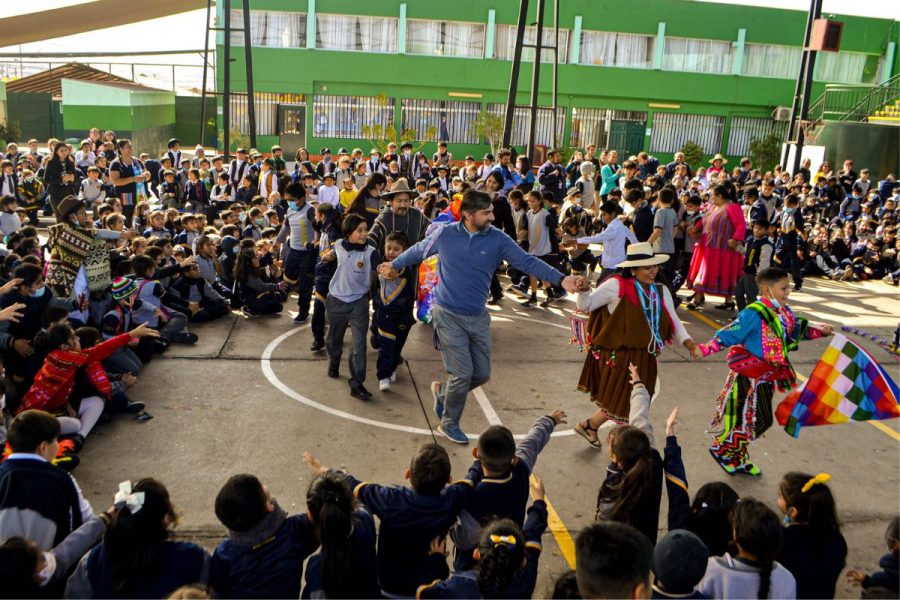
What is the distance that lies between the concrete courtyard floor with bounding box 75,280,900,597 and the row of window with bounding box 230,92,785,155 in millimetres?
23708

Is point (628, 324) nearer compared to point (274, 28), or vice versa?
point (628, 324)

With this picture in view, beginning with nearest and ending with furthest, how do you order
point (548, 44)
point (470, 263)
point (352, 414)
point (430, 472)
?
point (430, 472), point (470, 263), point (352, 414), point (548, 44)

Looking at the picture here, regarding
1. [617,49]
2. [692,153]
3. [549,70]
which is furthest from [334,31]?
[692,153]

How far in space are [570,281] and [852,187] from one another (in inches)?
672

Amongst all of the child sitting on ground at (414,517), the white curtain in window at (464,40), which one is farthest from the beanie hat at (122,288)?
the white curtain in window at (464,40)

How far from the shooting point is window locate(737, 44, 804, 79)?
35562 mm

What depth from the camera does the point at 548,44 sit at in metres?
34.2

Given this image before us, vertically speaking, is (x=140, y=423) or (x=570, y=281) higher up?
(x=570, y=281)

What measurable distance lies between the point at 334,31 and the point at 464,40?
5.50 metres

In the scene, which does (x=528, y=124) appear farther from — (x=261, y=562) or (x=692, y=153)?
(x=261, y=562)

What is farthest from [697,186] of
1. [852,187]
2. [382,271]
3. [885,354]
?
[382,271]

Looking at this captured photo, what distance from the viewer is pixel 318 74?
31.6 metres

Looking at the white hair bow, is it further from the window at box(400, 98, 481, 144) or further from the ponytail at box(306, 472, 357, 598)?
the window at box(400, 98, 481, 144)

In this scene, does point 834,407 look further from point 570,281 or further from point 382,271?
point 382,271
